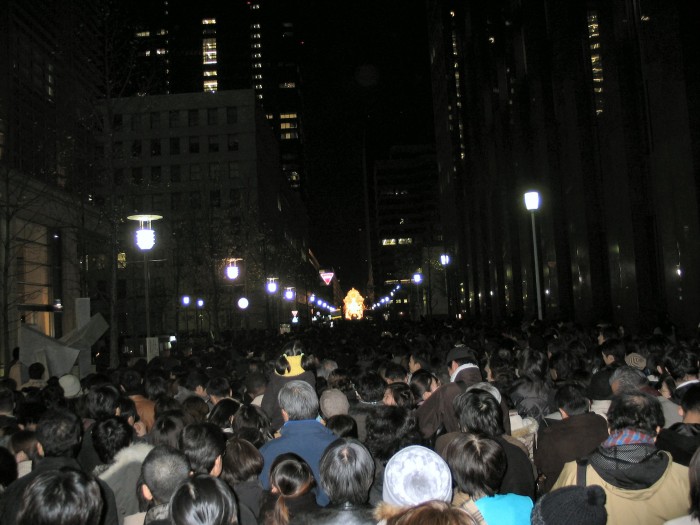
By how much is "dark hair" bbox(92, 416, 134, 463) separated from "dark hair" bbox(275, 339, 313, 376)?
4119 millimetres

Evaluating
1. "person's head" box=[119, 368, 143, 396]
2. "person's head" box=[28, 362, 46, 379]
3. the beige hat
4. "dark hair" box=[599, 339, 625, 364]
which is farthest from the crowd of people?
"person's head" box=[28, 362, 46, 379]

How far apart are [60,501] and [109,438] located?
2.56 metres

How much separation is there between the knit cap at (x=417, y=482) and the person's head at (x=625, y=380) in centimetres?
380

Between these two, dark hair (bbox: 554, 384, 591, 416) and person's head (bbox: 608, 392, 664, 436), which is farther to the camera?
dark hair (bbox: 554, 384, 591, 416)

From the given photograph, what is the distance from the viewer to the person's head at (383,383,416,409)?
7.81 m

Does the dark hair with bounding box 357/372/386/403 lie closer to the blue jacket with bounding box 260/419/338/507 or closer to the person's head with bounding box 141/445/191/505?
the blue jacket with bounding box 260/419/338/507

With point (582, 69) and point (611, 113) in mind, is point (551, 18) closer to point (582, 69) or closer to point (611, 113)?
point (582, 69)

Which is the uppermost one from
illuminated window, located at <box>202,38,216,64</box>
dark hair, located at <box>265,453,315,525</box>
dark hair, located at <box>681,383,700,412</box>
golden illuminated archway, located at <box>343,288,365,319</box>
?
illuminated window, located at <box>202,38,216,64</box>

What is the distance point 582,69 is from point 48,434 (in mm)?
31639

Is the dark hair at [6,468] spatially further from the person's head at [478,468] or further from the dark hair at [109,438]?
the person's head at [478,468]

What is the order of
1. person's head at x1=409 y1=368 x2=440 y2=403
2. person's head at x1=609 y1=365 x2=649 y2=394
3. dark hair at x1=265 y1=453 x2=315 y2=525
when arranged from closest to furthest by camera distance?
dark hair at x1=265 y1=453 x2=315 y2=525 → person's head at x1=609 y1=365 x2=649 y2=394 → person's head at x1=409 y1=368 x2=440 y2=403

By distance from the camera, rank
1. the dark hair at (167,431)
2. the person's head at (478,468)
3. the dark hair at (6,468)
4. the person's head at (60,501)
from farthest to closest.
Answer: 1. the dark hair at (167,431)
2. the dark hair at (6,468)
3. the person's head at (478,468)
4. the person's head at (60,501)

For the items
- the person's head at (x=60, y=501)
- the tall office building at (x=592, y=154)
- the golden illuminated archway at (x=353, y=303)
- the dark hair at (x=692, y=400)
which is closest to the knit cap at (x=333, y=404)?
the dark hair at (x=692, y=400)

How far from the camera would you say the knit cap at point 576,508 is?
142 inches
